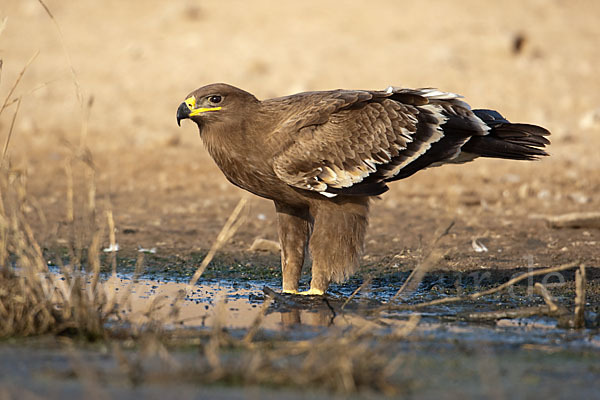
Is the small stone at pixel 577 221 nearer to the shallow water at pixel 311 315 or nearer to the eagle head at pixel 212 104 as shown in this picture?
the shallow water at pixel 311 315

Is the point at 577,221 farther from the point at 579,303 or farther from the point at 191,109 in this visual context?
the point at 191,109

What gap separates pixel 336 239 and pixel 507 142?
5.19 ft

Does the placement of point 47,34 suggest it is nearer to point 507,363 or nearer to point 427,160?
point 427,160

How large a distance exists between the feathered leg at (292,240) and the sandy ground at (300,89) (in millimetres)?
1107

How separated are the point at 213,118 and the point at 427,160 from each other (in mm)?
1599

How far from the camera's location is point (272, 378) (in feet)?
12.0

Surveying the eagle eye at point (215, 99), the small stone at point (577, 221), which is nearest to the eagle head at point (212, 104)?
the eagle eye at point (215, 99)

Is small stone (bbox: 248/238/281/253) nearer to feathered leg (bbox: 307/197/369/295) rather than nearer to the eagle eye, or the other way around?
feathered leg (bbox: 307/197/369/295)

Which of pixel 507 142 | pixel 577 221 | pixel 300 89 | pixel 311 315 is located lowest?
pixel 311 315

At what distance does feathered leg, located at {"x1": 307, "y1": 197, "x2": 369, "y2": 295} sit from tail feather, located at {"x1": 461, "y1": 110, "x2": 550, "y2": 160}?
105 cm

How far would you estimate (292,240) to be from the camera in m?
6.30

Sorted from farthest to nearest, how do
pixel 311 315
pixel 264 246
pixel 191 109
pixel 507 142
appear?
pixel 264 246, pixel 507 142, pixel 191 109, pixel 311 315

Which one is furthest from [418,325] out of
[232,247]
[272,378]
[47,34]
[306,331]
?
[47,34]

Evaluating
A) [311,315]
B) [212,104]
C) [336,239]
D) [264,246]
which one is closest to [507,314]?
[311,315]
